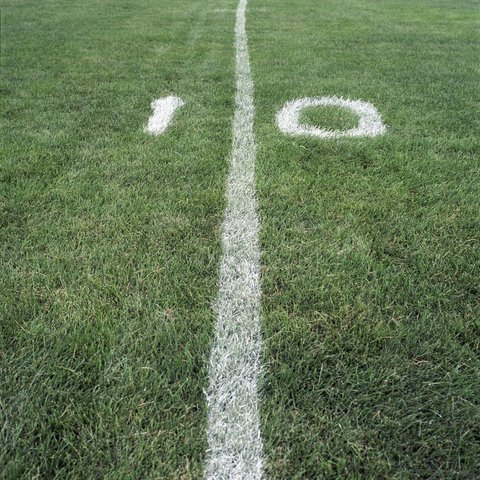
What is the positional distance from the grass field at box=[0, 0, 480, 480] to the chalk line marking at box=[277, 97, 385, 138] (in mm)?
103

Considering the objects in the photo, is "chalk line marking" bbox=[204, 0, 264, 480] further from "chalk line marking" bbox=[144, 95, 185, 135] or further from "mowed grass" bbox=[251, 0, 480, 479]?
"chalk line marking" bbox=[144, 95, 185, 135]

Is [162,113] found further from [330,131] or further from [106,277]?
[106,277]

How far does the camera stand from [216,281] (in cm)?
151

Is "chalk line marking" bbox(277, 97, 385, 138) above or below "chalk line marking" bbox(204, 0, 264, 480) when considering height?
above

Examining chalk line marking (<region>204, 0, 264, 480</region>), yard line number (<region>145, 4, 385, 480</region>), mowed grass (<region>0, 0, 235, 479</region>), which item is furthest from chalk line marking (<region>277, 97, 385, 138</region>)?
chalk line marking (<region>204, 0, 264, 480</region>)

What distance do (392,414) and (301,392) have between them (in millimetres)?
281

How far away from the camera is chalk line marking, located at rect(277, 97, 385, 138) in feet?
9.00

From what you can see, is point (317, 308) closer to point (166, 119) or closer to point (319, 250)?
point (319, 250)

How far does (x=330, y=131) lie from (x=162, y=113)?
4.82 feet

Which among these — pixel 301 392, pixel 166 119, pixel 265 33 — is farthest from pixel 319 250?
pixel 265 33

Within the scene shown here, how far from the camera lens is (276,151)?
2.49m

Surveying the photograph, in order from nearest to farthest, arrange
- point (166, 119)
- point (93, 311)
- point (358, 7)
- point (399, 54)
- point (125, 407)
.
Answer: point (125, 407) → point (93, 311) → point (166, 119) → point (399, 54) → point (358, 7)

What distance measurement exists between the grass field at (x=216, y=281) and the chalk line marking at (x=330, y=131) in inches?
4.1

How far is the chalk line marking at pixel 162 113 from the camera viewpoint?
9.18 feet
